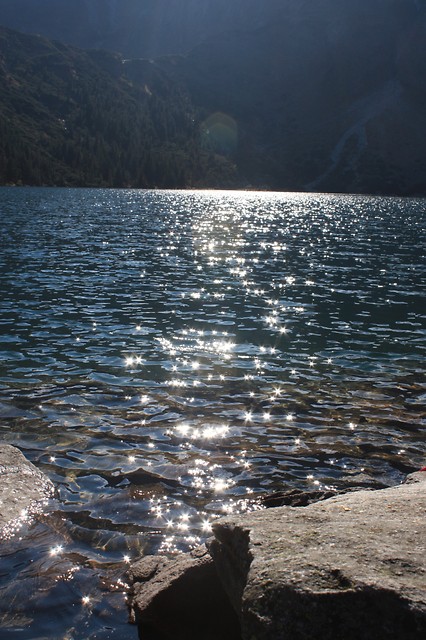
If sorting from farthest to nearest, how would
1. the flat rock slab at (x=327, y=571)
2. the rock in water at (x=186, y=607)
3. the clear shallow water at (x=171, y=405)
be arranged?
the clear shallow water at (x=171, y=405), the rock in water at (x=186, y=607), the flat rock slab at (x=327, y=571)

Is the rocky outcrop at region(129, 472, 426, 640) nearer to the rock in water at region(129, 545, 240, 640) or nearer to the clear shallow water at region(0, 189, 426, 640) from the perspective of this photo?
the rock in water at region(129, 545, 240, 640)

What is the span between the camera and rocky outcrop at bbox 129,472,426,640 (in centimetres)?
500

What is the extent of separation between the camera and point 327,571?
542 centimetres

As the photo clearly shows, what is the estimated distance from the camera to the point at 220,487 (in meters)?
11.0

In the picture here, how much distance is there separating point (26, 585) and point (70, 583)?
578mm

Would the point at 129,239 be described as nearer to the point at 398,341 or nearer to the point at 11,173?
the point at 398,341

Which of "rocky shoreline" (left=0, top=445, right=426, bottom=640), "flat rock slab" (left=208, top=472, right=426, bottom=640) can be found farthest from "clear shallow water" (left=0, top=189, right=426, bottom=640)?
"flat rock slab" (left=208, top=472, right=426, bottom=640)

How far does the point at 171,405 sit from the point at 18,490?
5521mm

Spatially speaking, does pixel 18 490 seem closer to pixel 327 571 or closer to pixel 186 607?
pixel 186 607

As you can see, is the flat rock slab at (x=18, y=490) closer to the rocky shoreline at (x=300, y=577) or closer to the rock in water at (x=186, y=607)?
the rocky shoreline at (x=300, y=577)

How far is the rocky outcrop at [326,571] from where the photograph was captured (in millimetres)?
4996

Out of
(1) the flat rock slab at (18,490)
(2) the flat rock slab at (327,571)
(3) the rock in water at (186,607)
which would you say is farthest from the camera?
(1) the flat rock slab at (18,490)

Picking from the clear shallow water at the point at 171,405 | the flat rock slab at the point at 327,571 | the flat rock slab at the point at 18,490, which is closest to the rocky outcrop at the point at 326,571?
the flat rock slab at the point at 327,571

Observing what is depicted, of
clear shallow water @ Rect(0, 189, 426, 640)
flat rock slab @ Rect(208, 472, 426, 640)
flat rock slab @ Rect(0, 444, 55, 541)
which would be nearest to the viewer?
flat rock slab @ Rect(208, 472, 426, 640)
